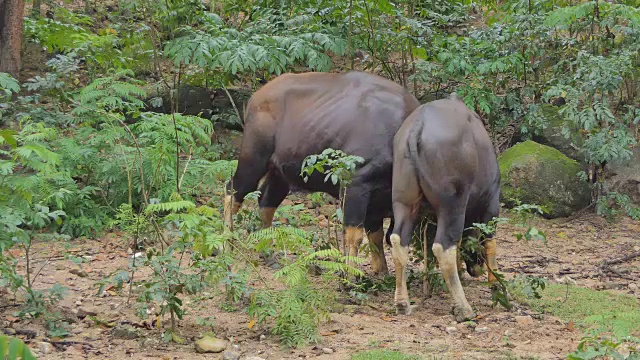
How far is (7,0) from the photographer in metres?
10.3

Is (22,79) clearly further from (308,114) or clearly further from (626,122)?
(626,122)

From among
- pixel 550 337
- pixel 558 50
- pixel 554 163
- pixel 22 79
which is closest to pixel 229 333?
pixel 550 337

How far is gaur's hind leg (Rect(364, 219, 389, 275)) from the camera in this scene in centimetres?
750

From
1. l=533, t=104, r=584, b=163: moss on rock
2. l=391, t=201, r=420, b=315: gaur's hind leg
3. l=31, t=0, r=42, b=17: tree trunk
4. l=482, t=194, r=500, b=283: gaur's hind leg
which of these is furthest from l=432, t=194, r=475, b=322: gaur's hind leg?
l=31, t=0, r=42, b=17: tree trunk

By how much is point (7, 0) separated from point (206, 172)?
4.07 metres

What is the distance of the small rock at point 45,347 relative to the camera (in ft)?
15.8

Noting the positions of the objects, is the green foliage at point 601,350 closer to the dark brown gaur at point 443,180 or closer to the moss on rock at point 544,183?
the dark brown gaur at point 443,180

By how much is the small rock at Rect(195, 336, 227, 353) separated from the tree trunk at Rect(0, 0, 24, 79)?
6.67 m

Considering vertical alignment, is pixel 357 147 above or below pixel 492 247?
above

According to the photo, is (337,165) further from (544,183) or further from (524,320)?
(544,183)

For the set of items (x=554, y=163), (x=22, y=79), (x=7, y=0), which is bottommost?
(x=554, y=163)

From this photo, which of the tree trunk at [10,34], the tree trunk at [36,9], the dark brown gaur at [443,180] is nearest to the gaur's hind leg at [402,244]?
the dark brown gaur at [443,180]

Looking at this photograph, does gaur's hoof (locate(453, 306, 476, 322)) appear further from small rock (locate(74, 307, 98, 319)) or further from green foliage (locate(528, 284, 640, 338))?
small rock (locate(74, 307, 98, 319))

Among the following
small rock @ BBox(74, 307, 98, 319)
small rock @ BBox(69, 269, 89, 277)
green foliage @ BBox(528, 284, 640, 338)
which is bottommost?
green foliage @ BBox(528, 284, 640, 338)
